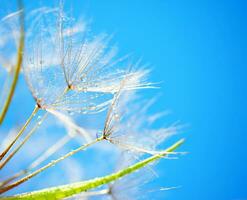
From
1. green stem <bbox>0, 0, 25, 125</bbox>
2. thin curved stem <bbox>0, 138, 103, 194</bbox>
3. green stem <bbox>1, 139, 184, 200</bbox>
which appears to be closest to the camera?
green stem <bbox>0, 0, 25, 125</bbox>

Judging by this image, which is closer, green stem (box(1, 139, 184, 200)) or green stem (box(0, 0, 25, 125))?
green stem (box(0, 0, 25, 125))

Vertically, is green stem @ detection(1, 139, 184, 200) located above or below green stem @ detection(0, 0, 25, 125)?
below

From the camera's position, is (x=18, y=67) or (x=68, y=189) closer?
(x=18, y=67)

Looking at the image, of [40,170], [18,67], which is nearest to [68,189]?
Answer: [40,170]

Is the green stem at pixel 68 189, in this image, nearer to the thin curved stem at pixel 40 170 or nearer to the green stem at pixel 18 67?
the thin curved stem at pixel 40 170

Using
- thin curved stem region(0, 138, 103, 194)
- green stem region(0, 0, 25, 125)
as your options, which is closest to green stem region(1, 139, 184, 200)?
thin curved stem region(0, 138, 103, 194)

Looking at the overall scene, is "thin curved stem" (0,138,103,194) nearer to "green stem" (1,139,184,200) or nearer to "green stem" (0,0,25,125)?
"green stem" (1,139,184,200)

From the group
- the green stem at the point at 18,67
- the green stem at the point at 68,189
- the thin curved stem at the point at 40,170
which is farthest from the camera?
the green stem at the point at 68,189

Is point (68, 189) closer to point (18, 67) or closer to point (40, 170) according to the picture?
point (40, 170)

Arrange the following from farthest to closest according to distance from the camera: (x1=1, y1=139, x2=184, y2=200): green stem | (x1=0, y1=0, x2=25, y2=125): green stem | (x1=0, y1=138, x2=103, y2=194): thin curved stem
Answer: (x1=1, y1=139, x2=184, y2=200): green stem < (x1=0, y1=138, x2=103, y2=194): thin curved stem < (x1=0, y1=0, x2=25, y2=125): green stem

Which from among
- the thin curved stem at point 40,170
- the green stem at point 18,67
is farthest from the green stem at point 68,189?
the green stem at point 18,67

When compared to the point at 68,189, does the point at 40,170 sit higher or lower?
higher

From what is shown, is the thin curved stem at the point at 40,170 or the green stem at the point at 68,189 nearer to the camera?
the thin curved stem at the point at 40,170
